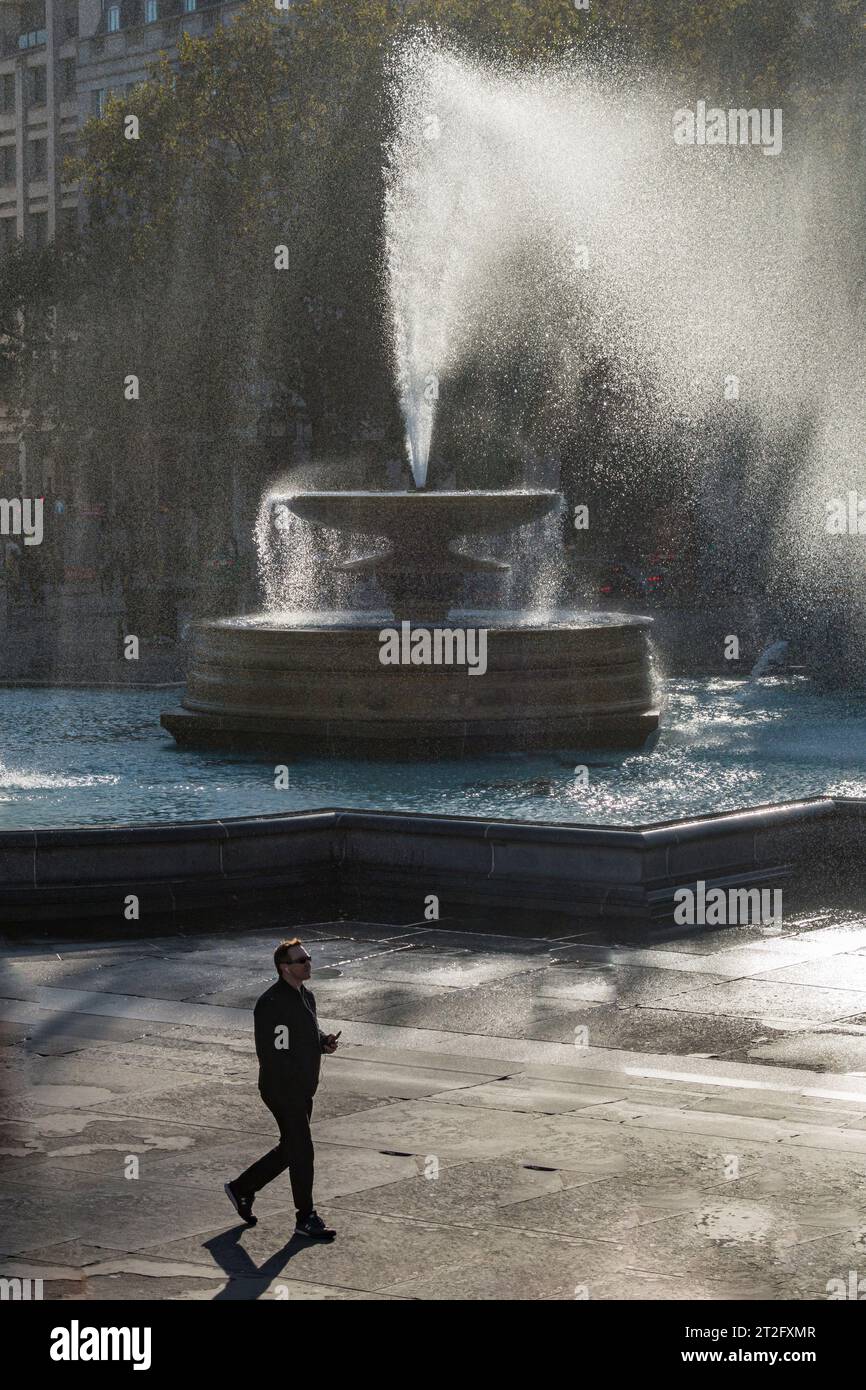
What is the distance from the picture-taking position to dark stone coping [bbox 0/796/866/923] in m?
13.6

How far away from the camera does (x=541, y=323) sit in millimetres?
44688

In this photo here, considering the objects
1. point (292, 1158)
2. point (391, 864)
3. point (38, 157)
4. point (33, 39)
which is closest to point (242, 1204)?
point (292, 1158)

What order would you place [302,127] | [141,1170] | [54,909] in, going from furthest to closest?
[302,127]
[54,909]
[141,1170]

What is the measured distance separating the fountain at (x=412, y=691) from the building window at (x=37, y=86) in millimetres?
74239

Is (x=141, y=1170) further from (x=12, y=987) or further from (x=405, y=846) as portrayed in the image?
(x=405, y=846)

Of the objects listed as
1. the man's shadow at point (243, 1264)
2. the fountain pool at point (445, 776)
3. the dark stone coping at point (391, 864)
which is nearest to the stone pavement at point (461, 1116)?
the man's shadow at point (243, 1264)

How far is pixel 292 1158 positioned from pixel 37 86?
88.2 metres

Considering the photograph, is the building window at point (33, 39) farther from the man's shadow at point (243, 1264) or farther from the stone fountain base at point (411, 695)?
the man's shadow at point (243, 1264)

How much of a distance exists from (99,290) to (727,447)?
64.9 ft

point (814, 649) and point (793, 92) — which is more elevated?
point (793, 92)

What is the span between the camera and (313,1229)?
735 cm

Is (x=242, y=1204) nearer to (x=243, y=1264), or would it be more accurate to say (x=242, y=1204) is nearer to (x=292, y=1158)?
(x=292, y=1158)

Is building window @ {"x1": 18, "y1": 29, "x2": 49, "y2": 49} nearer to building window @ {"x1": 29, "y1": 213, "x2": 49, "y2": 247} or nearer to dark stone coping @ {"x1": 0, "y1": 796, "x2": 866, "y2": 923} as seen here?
building window @ {"x1": 29, "y1": 213, "x2": 49, "y2": 247}

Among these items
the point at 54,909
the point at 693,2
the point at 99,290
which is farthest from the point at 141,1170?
the point at 99,290
